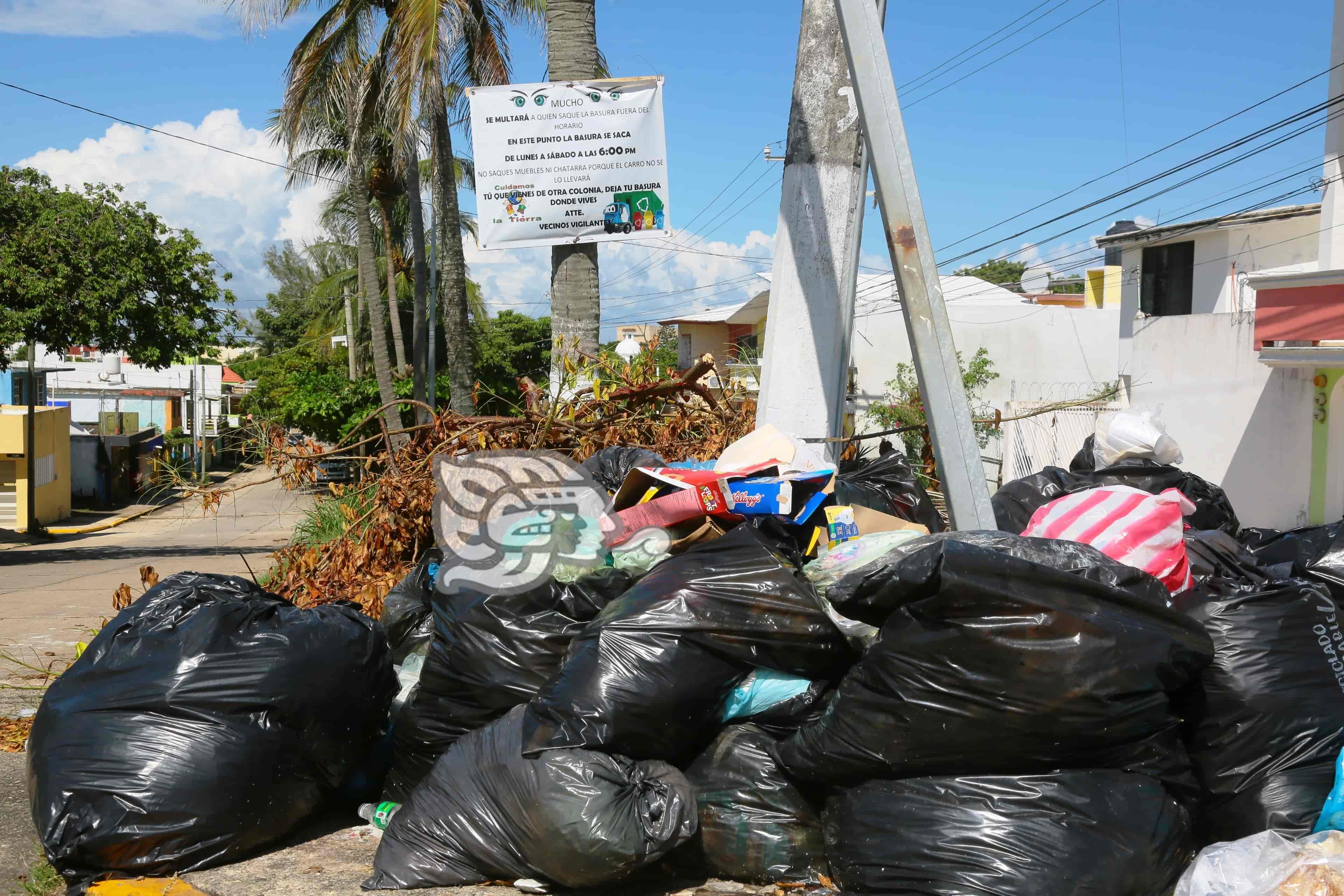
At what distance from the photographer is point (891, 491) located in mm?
3994

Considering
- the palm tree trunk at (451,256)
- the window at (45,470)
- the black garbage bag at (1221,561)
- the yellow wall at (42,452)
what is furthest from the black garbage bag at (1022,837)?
the window at (45,470)

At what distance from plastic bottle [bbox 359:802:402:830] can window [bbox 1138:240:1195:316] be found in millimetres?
19813

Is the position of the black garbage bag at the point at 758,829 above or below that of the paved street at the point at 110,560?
above

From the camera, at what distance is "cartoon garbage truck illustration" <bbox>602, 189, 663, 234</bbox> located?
5441 mm

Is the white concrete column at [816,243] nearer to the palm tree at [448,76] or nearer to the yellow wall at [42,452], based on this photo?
the palm tree at [448,76]

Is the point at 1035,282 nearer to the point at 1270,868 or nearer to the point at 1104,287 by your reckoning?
the point at 1104,287

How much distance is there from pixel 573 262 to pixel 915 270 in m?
2.81

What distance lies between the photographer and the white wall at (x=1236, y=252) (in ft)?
63.5

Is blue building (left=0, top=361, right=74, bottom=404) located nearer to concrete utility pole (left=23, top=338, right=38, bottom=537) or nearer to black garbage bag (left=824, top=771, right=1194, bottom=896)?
concrete utility pole (left=23, top=338, right=38, bottom=537)

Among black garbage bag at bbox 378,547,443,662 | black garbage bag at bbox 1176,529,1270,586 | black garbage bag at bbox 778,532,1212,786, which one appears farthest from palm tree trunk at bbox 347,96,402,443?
black garbage bag at bbox 778,532,1212,786

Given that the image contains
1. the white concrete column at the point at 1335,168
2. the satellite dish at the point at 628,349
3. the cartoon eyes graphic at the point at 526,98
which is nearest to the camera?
the cartoon eyes graphic at the point at 526,98

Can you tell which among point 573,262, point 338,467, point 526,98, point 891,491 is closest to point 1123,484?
point 891,491

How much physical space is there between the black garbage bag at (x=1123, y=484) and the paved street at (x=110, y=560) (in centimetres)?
305

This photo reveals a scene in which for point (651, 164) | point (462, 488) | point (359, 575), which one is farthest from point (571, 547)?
point (651, 164)
